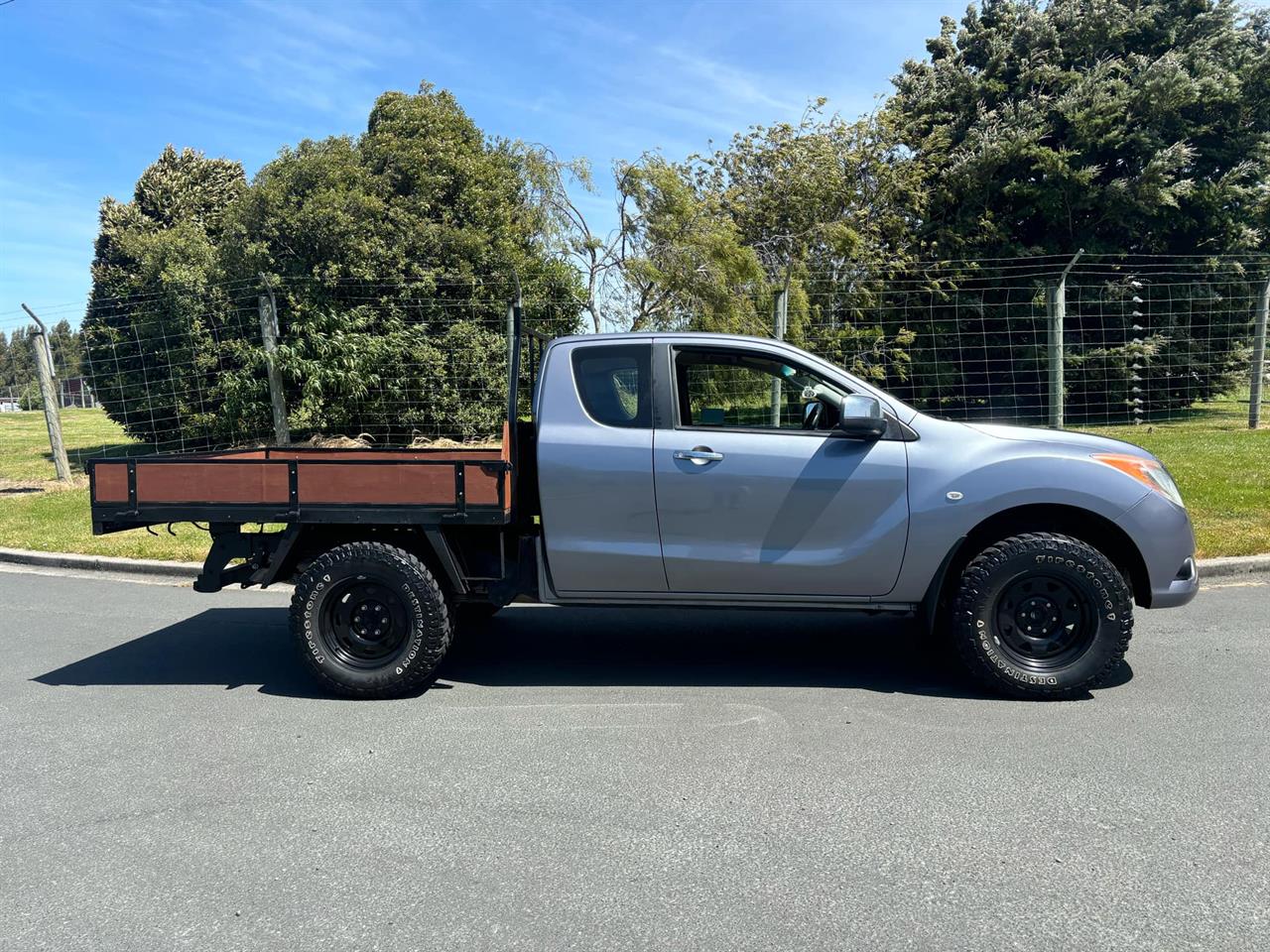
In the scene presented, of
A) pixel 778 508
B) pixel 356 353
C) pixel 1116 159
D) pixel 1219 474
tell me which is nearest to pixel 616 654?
pixel 778 508

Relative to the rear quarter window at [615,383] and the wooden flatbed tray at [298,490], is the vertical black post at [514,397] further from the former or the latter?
the rear quarter window at [615,383]

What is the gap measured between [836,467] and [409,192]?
12068mm

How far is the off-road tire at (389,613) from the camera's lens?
5.15 m

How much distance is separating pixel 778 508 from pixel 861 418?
63cm

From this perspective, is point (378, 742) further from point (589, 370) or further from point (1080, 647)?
point (1080, 647)

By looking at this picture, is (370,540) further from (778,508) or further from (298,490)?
(778,508)

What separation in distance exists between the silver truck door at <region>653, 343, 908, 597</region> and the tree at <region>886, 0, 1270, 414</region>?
14.9 metres

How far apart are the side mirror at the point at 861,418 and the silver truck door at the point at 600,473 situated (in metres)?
1.03

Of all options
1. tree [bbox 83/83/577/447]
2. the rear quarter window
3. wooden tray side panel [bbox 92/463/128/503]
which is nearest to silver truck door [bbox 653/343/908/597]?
the rear quarter window

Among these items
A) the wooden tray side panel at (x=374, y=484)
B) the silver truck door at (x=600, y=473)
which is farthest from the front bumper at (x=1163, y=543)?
the wooden tray side panel at (x=374, y=484)

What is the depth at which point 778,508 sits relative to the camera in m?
5.00

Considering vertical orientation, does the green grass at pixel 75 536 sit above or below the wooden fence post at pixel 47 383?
below

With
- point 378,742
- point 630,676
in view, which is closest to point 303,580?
point 378,742

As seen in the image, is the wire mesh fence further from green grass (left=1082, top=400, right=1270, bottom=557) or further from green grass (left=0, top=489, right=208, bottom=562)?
green grass (left=0, top=489, right=208, bottom=562)
